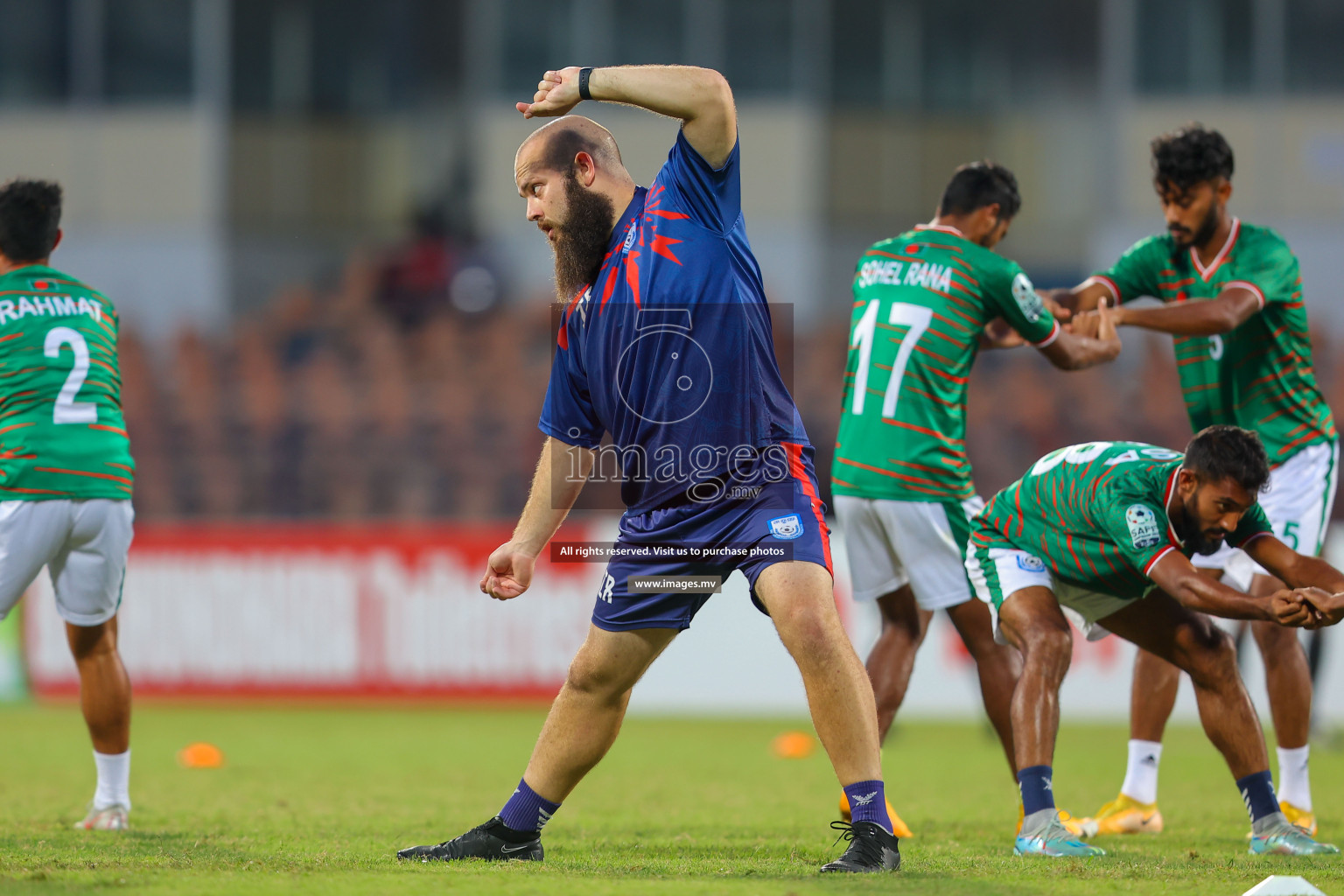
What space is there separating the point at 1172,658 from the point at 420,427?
9215 millimetres

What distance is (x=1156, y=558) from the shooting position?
18.2ft

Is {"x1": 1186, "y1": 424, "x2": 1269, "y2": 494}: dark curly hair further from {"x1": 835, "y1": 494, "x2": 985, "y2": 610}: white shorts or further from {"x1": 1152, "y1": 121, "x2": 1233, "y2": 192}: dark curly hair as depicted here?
{"x1": 1152, "y1": 121, "x2": 1233, "y2": 192}: dark curly hair

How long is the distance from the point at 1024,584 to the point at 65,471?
12.4 ft

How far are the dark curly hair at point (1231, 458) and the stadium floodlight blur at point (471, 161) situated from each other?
863cm

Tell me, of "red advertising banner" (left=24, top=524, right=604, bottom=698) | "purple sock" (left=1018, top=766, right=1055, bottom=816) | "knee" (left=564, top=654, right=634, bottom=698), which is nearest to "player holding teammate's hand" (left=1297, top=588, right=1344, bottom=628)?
"purple sock" (left=1018, top=766, right=1055, bottom=816)

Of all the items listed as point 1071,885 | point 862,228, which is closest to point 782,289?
Answer: point 862,228

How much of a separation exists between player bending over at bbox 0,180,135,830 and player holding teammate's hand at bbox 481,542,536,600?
2053 millimetres

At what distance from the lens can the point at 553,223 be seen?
5.23 m

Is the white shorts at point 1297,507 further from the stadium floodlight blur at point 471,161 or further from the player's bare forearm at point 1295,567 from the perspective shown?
the stadium floodlight blur at point 471,161

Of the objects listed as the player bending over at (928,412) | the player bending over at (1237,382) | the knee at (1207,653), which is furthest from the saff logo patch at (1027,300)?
the knee at (1207,653)

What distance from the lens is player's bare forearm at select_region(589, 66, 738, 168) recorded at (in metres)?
4.84

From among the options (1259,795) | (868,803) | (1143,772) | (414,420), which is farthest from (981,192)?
(414,420)

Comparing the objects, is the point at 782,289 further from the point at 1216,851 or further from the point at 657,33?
the point at 1216,851

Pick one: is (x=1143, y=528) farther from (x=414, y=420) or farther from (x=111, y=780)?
(x=414, y=420)
